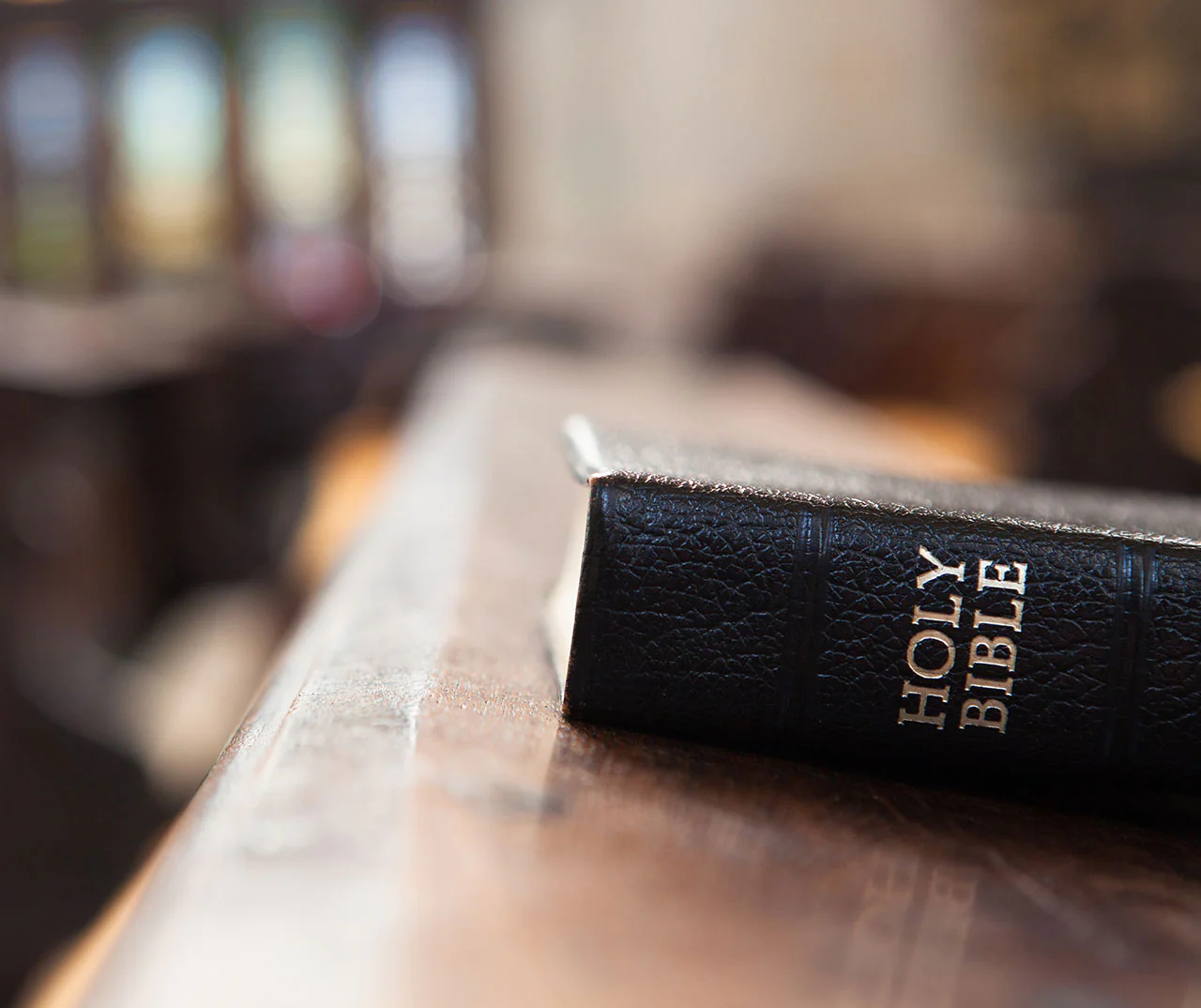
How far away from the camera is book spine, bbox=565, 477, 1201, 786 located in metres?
0.32

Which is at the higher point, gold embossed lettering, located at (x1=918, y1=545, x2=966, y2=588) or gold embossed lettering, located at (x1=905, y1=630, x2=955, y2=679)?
gold embossed lettering, located at (x1=918, y1=545, x2=966, y2=588)

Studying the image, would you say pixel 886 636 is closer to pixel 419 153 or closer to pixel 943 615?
pixel 943 615

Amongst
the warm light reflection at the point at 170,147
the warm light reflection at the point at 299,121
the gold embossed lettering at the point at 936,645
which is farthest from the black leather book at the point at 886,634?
the warm light reflection at the point at 170,147

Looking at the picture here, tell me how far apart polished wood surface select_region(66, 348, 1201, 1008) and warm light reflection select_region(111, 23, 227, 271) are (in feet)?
27.9

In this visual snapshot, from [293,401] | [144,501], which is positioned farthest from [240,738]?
[293,401]

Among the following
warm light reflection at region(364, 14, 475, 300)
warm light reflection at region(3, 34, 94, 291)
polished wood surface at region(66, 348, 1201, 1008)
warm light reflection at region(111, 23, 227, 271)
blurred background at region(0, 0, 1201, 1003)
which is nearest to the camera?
polished wood surface at region(66, 348, 1201, 1008)

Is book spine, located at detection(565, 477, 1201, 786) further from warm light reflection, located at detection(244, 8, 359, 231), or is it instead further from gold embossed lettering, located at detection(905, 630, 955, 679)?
warm light reflection, located at detection(244, 8, 359, 231)

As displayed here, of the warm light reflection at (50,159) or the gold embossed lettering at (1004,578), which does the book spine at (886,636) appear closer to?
the gold embossed lettering at (1004,578)

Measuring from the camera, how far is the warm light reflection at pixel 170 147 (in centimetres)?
802

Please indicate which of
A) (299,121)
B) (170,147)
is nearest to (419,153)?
(299,121)

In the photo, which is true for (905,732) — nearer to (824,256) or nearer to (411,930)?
(411,930)

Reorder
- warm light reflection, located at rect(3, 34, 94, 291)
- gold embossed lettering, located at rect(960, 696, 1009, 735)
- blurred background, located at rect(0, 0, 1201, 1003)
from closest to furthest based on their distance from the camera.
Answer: gold embossed lettering, located at rect(960, 696, 1009, 735)
blurred background, located at rect(0, 0, 1201, 1003)
warm light reflection, located at rect(3, 34, 94, 291)

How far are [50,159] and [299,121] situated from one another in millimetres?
1978

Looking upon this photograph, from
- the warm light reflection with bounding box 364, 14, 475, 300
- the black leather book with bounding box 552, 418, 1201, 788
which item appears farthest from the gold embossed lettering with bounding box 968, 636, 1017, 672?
the warm light reflection with bounding box 364, 14, 475, 300
